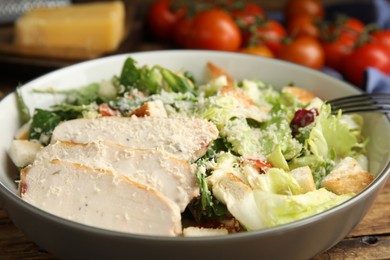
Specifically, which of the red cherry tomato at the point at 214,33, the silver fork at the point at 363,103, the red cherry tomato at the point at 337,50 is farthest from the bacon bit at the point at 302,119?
the red cherry tomato at the point at 337,50

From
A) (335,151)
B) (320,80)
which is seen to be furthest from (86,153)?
(320,80)

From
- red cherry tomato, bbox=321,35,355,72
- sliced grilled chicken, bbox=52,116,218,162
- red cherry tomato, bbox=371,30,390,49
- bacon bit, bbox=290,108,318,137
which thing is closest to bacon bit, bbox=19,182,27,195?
sliced grilled chicken, bbox=52,116,218,162

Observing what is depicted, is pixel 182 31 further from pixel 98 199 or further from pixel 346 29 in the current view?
pixel 98 199

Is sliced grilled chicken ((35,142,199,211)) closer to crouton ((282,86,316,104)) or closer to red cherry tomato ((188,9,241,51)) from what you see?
crouton ((282,86,316,104))

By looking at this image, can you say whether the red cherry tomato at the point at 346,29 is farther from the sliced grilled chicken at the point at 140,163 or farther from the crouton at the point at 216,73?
the sliced grilled chicken at the point at 140,163

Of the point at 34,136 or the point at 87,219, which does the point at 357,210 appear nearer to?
the point at 87,219

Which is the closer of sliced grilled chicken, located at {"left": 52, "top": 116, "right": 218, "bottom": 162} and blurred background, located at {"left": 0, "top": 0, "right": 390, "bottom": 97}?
sliced grilled chicken, located at {"left": 52, "top": 116, "right": 218, "bottom": 162}
